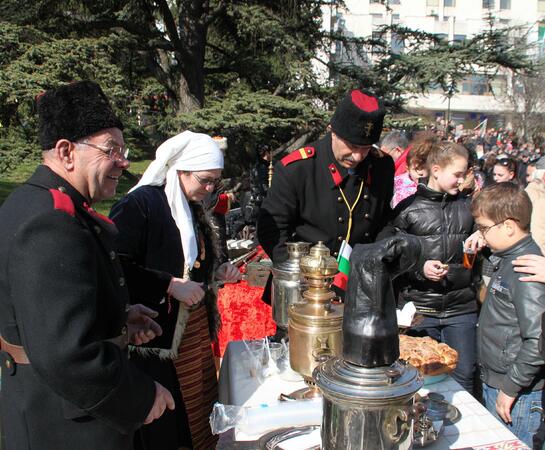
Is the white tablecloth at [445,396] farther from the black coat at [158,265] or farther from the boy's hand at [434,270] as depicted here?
the boy's hand at [434,270]

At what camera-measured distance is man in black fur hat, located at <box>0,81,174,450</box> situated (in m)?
1.30

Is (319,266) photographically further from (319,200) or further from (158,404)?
(319,200)

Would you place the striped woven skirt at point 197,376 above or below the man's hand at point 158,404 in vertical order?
below

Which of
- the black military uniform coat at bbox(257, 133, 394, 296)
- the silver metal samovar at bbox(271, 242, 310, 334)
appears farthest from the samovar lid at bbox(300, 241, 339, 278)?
the black military uniform coat at bbox(257, 133, 394, 296)

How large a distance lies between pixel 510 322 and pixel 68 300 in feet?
6.04

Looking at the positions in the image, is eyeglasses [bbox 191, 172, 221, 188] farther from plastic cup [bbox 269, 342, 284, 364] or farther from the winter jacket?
the winter jacket

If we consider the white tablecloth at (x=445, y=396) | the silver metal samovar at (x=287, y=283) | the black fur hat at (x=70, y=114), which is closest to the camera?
the black fur hat at (x=70, y=114)

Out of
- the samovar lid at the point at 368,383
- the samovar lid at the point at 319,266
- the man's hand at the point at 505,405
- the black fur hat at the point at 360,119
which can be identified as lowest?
the man's hand at the point at 505,405

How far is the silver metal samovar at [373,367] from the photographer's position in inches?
44.8

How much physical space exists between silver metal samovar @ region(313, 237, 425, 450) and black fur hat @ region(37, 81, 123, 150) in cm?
83

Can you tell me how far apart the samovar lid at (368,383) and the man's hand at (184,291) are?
3.43 ft

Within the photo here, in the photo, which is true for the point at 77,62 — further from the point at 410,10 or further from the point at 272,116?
the point at 410,10

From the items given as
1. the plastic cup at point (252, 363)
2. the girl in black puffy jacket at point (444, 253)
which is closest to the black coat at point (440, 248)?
the girl in black puffy jacket at point (444, 253)

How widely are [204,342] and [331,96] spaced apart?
7440mm
